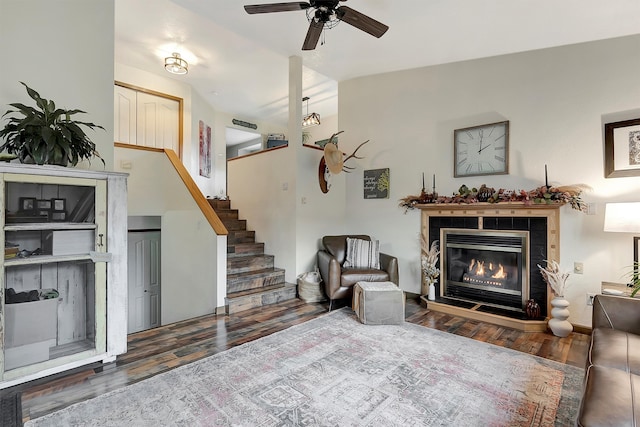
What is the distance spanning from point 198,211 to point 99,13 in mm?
2129

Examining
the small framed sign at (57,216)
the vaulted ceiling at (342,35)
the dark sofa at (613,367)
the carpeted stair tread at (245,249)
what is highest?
the vaulted ceiling at (342,35)

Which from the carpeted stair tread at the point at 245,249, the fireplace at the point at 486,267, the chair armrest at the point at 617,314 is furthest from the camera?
the carpeted stair tread at the point at 245,249

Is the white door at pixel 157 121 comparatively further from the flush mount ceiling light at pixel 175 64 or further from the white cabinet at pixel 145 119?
the flush mount ceiling light at pixel 175 64

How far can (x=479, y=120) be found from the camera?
12.7 ft

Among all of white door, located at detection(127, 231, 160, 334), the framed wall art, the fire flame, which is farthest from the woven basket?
the framed wall art

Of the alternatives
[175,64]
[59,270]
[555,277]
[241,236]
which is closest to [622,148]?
[555,277]

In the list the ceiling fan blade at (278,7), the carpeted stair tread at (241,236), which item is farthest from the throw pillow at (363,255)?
the ceiling fan blade at (278,7)

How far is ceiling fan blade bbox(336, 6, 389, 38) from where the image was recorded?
2398 mm

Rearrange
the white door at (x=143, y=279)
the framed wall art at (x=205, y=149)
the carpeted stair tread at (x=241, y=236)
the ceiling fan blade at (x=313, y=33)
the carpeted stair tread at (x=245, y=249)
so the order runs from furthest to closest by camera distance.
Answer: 1. the framed wall art at (x=205, y=149)
2. the carpeted stair tread at (x=241, y=236)
3. the carpeted stair tread at (x=245, y=249)
4. the white door at (x=143, y=279)
5. the ceiling fan blade at (x=313, y=33)

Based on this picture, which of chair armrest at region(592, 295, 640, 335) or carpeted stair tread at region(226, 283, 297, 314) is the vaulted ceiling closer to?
chair armrest at region(592, 295, 640, 335)

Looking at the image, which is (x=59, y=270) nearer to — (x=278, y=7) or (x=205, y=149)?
(x=278, y=7)

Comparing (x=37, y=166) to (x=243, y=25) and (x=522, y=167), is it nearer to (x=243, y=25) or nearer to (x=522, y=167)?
(x=243, y=25)

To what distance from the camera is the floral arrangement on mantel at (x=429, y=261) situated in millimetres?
4082

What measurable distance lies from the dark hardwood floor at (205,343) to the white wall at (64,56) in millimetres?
1678
